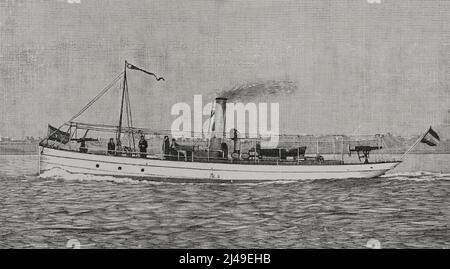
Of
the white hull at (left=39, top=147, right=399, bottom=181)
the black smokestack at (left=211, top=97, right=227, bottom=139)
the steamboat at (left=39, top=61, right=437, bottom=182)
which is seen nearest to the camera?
the black smokestack at (left=211, top=97, right=227, bottom=139)

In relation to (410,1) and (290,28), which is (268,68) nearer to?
(290,28)

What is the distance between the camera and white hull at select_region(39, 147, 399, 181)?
7.98m

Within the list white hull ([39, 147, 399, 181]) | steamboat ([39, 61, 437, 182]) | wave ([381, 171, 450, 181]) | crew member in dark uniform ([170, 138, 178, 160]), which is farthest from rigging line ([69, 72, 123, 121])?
wave ([381, 171, 450, 181])

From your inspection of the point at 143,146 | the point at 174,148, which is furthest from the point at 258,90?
the point at 143,146

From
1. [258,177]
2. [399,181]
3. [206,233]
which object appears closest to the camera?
[206,233]

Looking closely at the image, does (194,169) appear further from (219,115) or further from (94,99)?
(94,99)

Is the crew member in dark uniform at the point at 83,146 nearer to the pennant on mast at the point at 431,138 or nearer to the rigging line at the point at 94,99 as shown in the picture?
the rigging line at the point at 94,99

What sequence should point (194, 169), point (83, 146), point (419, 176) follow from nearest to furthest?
point (419, 176) < point (83, 146) < point (194, 169)

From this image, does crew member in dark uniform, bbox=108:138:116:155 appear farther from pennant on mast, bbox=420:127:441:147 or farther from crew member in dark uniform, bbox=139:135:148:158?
pennant on mast, bbox=420:127:441:147

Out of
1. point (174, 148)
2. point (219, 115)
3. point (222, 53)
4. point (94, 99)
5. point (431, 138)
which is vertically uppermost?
point (222, 53)

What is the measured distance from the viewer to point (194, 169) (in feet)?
27.1

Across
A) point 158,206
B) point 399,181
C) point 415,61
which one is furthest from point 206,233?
point 415,61

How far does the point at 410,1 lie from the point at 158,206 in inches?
149

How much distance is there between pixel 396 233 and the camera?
6.21 meters
